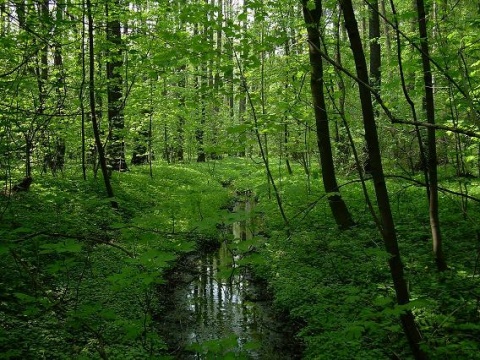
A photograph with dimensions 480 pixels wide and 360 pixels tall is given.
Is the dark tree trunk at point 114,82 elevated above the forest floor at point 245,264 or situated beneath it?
elevated above

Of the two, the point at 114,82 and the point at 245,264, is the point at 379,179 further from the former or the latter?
the point at 114,82

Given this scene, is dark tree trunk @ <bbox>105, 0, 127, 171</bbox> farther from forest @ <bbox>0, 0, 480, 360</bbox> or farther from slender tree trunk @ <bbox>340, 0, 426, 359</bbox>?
slender tree trunk @ <bbox>340, 0, 426, 359</bbox>

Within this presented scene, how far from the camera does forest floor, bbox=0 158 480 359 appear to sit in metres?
3.26

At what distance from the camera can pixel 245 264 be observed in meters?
3.32

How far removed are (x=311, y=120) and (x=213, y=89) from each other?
19.9ft

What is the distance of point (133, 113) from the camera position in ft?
46.2

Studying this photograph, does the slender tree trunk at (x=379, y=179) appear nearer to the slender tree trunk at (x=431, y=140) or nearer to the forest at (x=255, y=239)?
A: the forest at (x=255, y=239)

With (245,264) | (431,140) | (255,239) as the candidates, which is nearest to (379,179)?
(255,239)

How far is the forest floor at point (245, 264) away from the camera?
10.7ft

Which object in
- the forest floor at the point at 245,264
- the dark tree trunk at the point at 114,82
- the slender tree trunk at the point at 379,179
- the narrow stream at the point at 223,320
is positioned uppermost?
the dark tree trunk at the point at 114,82

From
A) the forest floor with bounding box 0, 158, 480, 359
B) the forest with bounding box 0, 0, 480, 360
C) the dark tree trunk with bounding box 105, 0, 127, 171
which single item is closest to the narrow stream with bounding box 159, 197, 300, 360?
the forest with bounding box 0, 0, 480, 360

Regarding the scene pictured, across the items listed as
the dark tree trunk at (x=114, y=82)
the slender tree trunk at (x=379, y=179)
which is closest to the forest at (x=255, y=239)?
the slender tree trunk at (x=379, y=179)

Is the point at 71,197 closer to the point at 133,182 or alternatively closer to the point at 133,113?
the point at 133,182

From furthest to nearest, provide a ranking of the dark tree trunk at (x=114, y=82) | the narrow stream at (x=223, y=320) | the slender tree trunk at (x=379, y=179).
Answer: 1. the dark tree trunk at (x=114, y=82)
2. the narrow stream at (x=223, y=320)
3. the slender tree trunk at (x=379, y=179)
